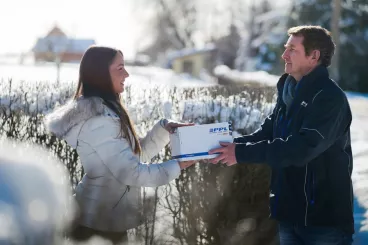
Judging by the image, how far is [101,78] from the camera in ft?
9.44

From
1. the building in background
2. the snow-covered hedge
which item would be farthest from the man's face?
the building in background

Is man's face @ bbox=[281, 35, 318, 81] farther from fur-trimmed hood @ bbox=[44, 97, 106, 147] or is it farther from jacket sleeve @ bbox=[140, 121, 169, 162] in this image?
fur-trimmed hood @ bbox=[44, 97, 106, 147]

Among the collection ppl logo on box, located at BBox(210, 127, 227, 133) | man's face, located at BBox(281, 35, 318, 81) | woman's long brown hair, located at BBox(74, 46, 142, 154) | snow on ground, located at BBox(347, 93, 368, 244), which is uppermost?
man's face, located at BBox(281, 35, 318, 81)

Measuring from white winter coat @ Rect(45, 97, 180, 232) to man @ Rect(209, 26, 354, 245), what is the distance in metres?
0.45

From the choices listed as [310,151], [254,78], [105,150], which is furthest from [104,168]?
[254,78]

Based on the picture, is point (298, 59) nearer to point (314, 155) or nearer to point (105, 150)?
point (314, 155)

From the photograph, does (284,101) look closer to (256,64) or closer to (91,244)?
(91,244)

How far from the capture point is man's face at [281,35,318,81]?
9.70 feet

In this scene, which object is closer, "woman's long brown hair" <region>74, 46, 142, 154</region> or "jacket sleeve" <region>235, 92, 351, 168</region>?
"jacket sleeve" <region>235, 92, 351, 168</region>

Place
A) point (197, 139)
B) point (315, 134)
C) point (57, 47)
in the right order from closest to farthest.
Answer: point (315, 134), point (197, 139), point (57, 47)

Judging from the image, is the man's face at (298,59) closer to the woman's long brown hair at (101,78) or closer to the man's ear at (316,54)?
the man's ear at (316,54)

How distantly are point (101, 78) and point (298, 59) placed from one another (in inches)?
40.4

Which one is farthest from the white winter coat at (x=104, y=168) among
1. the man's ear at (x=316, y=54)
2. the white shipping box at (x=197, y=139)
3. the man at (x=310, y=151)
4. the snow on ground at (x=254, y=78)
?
the snow on ground at (x=254, y=78)

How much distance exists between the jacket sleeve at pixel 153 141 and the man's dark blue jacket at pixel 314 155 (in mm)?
498
